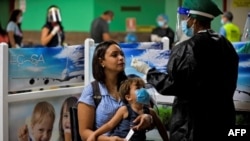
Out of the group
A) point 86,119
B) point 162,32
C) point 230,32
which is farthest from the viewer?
point 162,32

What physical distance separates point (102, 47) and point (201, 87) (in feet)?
2.11

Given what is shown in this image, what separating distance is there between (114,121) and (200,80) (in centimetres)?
55

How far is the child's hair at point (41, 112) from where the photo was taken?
3.59 m

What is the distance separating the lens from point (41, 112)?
3.62 m

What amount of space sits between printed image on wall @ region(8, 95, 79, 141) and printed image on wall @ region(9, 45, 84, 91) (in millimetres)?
118

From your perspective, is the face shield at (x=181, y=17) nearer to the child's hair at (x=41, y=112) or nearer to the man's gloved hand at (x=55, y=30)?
the child's hair at (x=41, y=112)

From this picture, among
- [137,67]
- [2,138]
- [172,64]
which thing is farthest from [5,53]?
[172,64]

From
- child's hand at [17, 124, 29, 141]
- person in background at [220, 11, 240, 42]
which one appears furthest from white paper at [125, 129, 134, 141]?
person in background at [220, 11, 240, 42]

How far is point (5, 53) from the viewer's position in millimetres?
3391

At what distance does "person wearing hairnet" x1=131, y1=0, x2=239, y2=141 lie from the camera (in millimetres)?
2676

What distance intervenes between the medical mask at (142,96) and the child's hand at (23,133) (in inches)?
39.3

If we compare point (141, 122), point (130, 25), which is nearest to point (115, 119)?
point (141, 122)

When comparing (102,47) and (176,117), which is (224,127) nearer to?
(176,117)

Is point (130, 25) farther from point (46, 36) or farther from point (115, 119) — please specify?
point (115, 119)
